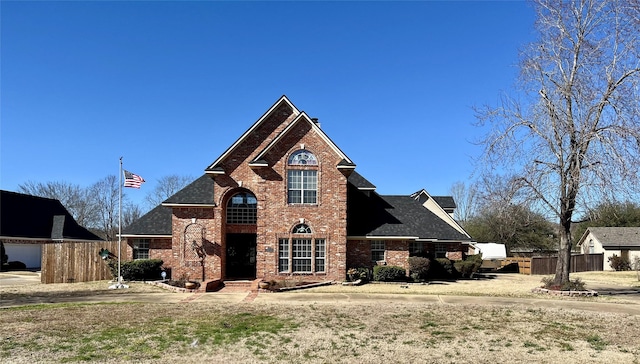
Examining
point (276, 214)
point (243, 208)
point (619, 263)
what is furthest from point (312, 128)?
point (619, 263)

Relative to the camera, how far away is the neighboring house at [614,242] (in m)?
49.2

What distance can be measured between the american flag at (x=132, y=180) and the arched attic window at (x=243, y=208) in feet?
17.1

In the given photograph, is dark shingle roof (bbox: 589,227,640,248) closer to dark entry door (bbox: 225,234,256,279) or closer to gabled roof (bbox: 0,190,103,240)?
dark entry door (bbox: 225,234,256,279)

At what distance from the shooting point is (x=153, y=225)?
29.5 m

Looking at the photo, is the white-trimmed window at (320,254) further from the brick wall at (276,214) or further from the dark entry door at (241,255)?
the dark entry door at (241,255)

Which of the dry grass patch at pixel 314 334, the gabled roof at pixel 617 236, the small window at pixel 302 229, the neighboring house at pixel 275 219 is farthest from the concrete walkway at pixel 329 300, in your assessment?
the gabled roof at pixel 617 236

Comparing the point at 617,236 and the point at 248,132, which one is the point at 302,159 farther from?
the point at 617,236

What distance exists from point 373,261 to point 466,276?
757 cm

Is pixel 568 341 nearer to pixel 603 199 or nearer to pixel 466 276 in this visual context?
pixel 603 199

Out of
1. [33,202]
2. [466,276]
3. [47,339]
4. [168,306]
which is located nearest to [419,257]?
[466,276]

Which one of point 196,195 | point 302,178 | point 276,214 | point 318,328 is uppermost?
point 302,178

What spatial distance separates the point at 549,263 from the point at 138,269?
32.9 meters

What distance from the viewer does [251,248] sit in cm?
2956

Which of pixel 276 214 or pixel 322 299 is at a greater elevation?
pixel 276 214
